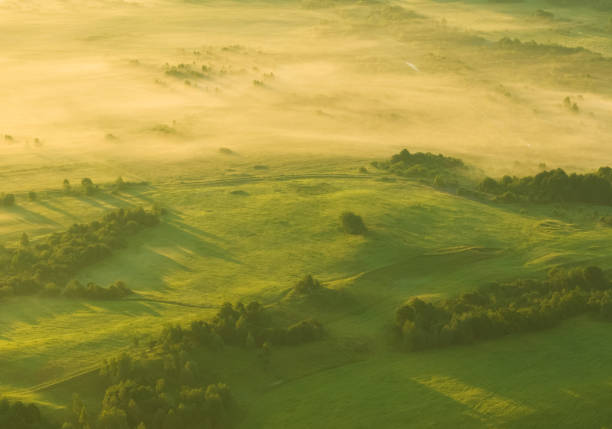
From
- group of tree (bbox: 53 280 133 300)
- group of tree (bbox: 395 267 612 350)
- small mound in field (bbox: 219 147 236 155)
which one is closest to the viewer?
group of tree (bbox: 395 267 612 350)

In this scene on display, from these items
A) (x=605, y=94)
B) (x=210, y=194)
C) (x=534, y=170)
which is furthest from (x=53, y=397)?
(x=605, y=94)

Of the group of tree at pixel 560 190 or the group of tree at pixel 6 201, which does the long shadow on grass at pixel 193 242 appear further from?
the group of tree at pixel 560 190

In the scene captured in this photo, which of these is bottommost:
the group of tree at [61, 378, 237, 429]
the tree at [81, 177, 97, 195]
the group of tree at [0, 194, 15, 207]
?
the group of tree at [61, 378, 237, 429]

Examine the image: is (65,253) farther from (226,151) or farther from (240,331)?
(226,151)

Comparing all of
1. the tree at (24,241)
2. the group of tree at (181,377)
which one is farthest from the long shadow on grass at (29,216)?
the group of tree at (181,377)

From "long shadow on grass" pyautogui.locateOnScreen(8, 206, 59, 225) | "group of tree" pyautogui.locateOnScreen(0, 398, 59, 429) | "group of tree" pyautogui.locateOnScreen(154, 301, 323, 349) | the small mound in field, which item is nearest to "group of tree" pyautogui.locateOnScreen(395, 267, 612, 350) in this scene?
"group of tree" pyautogui.locateOnScreen(154, 301, 323, 349)

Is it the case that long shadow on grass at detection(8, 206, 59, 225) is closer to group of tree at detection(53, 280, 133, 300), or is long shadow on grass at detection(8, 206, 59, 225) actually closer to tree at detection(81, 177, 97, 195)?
tree at detection(81, 177, 97, 195)
